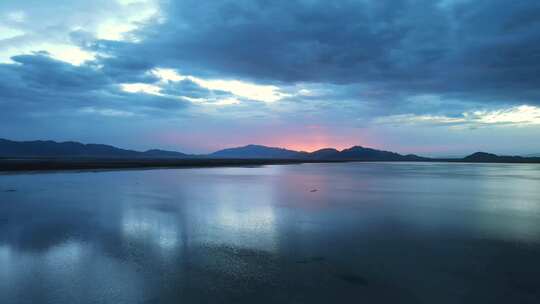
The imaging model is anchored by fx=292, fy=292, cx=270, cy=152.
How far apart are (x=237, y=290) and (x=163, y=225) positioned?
5.39m

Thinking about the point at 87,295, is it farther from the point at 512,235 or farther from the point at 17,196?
the point at 17,196

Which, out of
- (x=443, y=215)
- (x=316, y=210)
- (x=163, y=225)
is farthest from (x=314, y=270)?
(x=443, y=215)

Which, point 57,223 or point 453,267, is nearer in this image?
point 453,267

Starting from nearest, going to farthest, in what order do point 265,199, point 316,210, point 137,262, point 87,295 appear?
point 87,295
point 137,262
point 316,210
point 265,199

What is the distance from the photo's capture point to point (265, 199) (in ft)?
50.4

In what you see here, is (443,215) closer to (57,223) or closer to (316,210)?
(316,210)

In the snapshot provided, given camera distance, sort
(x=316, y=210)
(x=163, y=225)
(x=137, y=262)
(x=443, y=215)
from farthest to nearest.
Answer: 1. (x=316, y=210)
2. (x=443, y=215)
3. (x=163, y=225)
4. (x=137, y=262)

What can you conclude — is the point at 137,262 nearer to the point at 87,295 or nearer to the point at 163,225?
the point at 87,295

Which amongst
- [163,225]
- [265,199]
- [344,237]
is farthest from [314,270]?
[265,199]

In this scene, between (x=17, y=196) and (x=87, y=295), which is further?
(x=17, y=196)

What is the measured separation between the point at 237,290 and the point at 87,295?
7.90ft

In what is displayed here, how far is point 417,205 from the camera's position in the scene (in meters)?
13.9

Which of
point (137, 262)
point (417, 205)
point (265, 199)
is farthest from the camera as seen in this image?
point (265, 199)

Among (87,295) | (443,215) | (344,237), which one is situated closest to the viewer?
(87,295)
